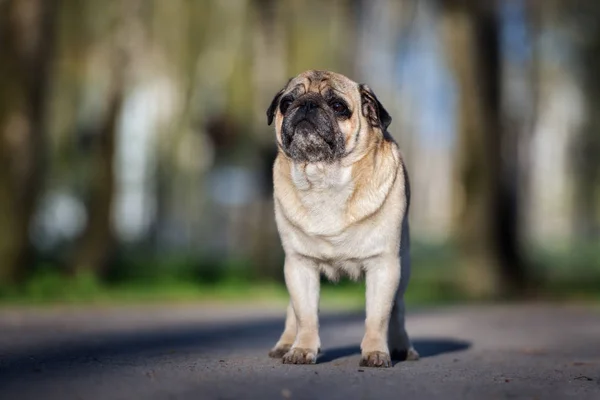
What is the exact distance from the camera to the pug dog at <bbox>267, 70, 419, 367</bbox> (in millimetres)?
7137

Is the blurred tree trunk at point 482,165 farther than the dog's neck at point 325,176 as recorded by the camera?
Yes

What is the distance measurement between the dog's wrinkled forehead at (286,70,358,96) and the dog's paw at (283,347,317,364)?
180cm

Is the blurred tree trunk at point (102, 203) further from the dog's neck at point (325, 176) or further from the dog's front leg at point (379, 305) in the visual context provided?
the dog's front leg at point (379, 305)

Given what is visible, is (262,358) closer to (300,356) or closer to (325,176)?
(300,356)

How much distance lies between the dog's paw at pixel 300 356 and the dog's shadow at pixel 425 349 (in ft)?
1.01

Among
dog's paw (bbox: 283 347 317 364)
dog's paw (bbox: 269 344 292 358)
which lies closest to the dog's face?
dog's paw (bbox: 283 347 317 364)

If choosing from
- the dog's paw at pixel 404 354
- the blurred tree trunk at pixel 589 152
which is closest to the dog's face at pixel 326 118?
the dog's paw at pixel 404 354

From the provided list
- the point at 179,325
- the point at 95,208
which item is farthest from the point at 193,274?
the point at 179,325

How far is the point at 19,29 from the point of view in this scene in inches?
671

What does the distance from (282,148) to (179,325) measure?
5073 mm

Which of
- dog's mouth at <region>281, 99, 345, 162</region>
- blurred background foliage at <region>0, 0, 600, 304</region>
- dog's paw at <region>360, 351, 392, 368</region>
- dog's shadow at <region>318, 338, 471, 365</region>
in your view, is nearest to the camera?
dog's paw at <region>360, 351, 392, 368</region>

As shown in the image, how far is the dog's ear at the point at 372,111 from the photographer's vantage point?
741 cm

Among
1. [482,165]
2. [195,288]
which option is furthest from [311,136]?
[482,165]

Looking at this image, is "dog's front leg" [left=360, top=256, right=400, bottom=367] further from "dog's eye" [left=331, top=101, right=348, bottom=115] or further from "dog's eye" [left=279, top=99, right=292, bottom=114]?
"dog's eye" [left=279, top=99, right=292, bottom=114]
